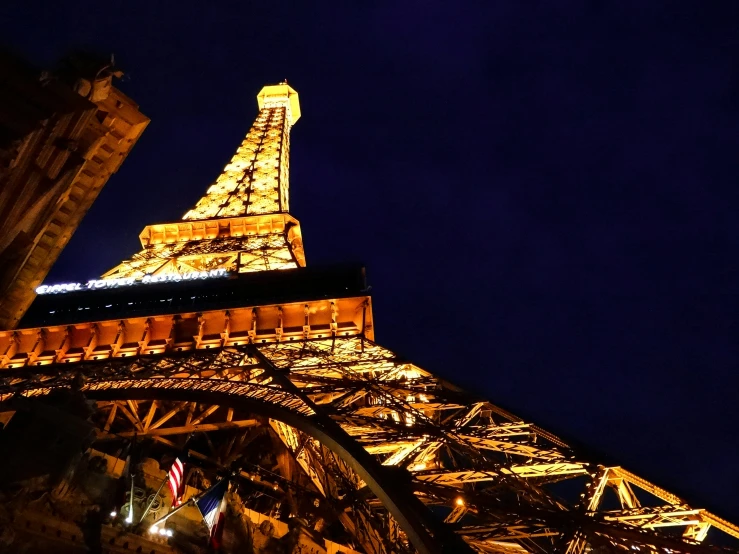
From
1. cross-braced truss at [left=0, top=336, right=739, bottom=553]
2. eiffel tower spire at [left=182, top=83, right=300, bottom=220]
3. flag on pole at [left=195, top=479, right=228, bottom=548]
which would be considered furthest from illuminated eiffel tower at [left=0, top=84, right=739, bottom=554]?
eiffel tower spire at [left=182, top=83, right=300, bottom=220]

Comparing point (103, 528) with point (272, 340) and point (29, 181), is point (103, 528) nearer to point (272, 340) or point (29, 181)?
point (29, 181)

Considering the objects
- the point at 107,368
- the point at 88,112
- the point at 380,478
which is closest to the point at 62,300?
the point at 107,368

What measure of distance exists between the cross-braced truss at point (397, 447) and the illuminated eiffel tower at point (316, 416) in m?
0.04

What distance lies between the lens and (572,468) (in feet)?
36.2

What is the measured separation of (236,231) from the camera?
38.8m

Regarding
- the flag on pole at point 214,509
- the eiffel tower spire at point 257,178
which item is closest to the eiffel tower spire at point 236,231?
the eiffel tower spire at point 257,178

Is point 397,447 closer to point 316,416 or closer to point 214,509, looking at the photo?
point 316,416

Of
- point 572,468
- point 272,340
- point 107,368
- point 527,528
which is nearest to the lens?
point 527,528

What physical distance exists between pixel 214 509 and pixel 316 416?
2.34m

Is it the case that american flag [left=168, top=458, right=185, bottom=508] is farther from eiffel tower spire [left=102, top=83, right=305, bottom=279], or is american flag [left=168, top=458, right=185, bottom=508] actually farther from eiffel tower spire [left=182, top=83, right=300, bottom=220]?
eiffel tower spire [left=182, top=83, right=300, bottom=220]

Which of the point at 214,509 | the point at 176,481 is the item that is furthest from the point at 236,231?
the point at 214,509

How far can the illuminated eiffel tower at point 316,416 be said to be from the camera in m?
8.75

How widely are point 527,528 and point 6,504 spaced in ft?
26.0

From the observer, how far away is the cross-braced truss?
26.9ft
